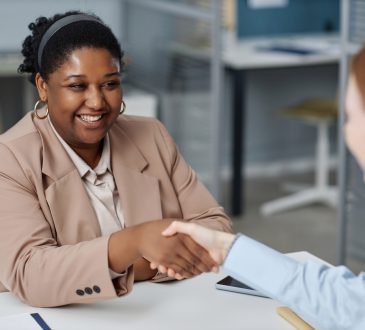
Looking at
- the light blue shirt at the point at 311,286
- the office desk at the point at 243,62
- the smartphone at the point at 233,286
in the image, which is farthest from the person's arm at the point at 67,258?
the office desk at the point at 243,62

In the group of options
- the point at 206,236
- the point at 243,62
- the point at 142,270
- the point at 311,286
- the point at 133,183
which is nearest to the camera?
the point at 311,286

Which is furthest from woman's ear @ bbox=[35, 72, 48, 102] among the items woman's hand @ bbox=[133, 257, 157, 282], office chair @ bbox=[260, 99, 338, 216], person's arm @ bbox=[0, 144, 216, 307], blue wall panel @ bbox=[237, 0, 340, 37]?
blue wall panel @ bbox=[237, 0, 340, 37]

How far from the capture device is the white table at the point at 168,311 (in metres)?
1.68

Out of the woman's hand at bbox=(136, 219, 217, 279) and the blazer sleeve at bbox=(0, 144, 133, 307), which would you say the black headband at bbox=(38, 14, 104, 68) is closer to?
the blazer sleeve at bbox=(0, 144, 133, 307)

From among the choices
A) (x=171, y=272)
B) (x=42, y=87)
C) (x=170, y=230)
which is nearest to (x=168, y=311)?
(x=171, y=272)

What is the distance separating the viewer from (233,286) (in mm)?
1835

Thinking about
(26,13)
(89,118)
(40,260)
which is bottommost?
→ (40,260)

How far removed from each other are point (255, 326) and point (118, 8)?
11.7 ft

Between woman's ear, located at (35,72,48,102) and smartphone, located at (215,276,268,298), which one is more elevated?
woman's ear, located at (35,72,48,102)

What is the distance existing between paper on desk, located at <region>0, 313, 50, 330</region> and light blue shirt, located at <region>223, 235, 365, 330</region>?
1.43 ft

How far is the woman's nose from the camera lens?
1.90 meters

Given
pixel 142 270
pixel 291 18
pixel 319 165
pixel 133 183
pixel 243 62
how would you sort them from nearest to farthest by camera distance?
1. pixel 142 270
2. pixel 133 183
3. pixel 243 62
4. pixel 319 165
5. pixel 291 18

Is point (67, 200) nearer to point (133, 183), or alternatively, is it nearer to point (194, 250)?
point (133, 183)

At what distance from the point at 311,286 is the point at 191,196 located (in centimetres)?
69
